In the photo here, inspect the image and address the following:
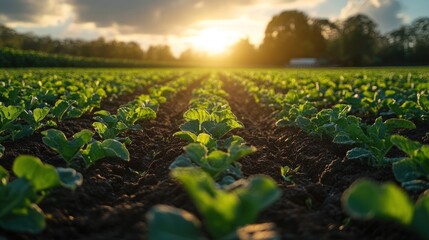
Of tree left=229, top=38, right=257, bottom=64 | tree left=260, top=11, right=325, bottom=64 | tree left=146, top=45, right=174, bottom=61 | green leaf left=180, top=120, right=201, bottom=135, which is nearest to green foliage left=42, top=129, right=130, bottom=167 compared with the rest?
green leaf left=180, top=120, right=201, bottom=135

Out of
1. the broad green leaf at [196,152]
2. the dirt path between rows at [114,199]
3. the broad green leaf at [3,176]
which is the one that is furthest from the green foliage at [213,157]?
the broad green leaf at [3,176]

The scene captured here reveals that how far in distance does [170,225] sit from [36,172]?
0.90 m

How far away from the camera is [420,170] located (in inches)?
102

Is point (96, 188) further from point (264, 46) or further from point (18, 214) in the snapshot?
point (264, 46)

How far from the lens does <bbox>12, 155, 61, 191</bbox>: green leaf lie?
202 centimetres

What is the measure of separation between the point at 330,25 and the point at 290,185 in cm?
8965

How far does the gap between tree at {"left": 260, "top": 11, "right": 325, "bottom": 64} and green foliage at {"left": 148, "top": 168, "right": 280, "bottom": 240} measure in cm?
7880

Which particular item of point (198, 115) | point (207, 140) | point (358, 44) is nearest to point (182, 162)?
point (207, 140)

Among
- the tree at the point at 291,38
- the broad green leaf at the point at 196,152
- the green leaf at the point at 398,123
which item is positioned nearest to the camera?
the broad green leaf at the point at 196,152

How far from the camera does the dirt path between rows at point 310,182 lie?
7.62 feet

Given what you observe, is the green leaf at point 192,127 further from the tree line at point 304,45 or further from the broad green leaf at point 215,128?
the tree line at point 304,45

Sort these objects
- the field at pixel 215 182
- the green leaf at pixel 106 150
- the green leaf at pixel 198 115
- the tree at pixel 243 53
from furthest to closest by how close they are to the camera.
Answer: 1. the tree at pixel 243 53
2. the green leaf at pixel 198 115
3. the green leaf at pixel 106 150
4. the field at pixel 215 182

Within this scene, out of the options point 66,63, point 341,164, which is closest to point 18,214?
point 341,164

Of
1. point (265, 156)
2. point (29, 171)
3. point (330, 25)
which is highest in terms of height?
point (330, 25)
